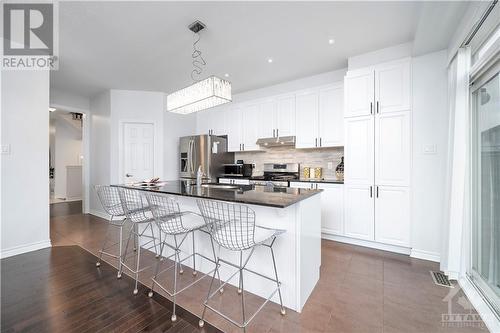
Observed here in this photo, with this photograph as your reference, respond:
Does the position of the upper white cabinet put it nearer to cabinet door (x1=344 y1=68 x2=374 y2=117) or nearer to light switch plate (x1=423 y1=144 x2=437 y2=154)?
cabinet door (x1=344 y1=68 x2=374 y2=117)

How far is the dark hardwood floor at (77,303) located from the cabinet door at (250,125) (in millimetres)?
3210

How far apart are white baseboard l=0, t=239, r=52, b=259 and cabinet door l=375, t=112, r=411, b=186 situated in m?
4.85

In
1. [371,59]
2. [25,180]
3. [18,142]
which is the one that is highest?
[371,59]

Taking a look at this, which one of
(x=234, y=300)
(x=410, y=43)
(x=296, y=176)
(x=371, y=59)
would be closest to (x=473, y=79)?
(x=410, y=43)

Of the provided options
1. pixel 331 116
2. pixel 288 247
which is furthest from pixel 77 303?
pixel 331 116

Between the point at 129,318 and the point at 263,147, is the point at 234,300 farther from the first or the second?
the point at 263,147

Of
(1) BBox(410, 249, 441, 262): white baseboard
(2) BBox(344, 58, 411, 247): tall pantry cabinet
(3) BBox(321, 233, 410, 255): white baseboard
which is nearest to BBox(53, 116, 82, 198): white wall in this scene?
(3) BBox(321, 233, 410, 255): white baseboard

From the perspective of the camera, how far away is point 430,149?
2746mm

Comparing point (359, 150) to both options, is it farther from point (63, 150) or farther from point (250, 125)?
point (63, 150)

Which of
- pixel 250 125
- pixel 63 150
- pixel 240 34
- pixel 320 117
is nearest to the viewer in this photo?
pixel 240 34

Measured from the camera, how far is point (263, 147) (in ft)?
15.4

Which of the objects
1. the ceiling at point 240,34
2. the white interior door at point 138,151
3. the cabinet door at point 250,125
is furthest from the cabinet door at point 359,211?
the white interior door at point 138,151

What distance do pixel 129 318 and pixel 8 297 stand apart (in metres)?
1.25

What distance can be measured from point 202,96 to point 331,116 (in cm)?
236
